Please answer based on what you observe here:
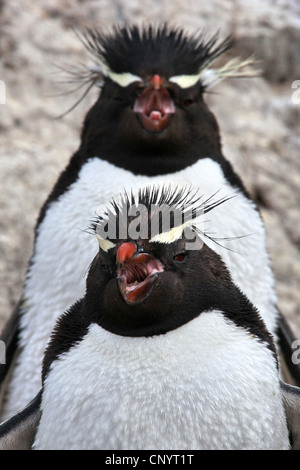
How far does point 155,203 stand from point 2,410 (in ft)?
4.37

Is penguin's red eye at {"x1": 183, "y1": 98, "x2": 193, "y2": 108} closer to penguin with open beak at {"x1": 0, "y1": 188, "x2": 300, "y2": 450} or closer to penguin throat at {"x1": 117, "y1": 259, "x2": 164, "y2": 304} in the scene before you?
penguin with open beak at {"x1": 0, "y1": 188, "x2": 300, "y2": 450}

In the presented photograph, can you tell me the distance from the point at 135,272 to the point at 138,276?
1 centimetres

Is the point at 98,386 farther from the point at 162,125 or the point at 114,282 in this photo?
the point at 162,125

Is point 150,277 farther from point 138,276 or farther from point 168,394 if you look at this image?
point 168,394

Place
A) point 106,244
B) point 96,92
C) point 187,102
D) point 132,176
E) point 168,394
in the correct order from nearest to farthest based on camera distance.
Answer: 1. point 168,394
2. point 106,244
3. point 132,176
4. point 187,102
5. point 96,92

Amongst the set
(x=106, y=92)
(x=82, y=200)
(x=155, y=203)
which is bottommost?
(x=155, y=203)

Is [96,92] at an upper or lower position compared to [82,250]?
upper

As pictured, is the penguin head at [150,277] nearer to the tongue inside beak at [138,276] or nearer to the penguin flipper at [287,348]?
the tongue inside beak at [138,276]

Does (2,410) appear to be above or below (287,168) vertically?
below

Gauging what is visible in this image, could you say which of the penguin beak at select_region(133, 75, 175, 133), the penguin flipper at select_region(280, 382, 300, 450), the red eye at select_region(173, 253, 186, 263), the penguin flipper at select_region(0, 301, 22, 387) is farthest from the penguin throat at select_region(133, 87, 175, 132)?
the penguin flipper at select_region(280, 382, 300, 450)

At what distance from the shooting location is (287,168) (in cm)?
421

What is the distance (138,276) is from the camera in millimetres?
1873

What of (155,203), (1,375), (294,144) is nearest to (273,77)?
(294,144)

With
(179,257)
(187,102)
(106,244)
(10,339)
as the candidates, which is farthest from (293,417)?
(187,102)
